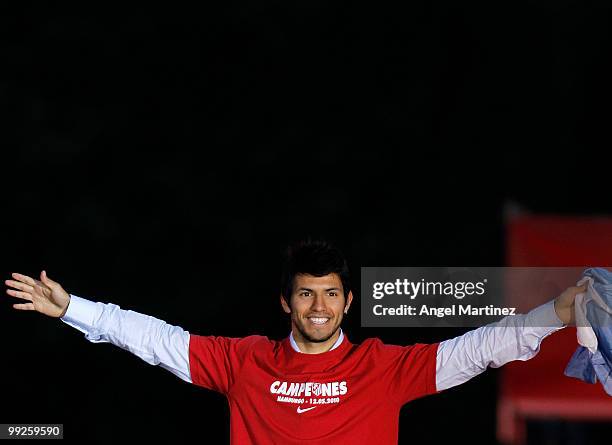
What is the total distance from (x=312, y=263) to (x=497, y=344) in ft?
3.01

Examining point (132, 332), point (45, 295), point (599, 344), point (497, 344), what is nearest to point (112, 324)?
point (132, 332)

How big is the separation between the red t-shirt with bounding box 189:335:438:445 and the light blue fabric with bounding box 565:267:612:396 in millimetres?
673

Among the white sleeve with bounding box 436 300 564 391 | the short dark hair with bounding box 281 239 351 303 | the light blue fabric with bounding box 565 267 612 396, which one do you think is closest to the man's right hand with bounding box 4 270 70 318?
the short dark hair with bounding box 281 239 351 303

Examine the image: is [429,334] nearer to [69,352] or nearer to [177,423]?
[177,423]

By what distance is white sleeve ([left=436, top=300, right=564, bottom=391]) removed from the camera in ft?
17.2

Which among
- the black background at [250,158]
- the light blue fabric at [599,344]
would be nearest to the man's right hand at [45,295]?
the light blue fabric at [599,344]

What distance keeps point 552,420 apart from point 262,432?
4791 millimetres

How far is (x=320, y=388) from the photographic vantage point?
5.48m

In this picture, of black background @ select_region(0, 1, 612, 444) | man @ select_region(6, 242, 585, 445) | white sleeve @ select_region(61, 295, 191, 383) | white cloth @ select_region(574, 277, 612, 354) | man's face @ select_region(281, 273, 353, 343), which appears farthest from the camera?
black background @ select_region(0, 1, 612, 444)

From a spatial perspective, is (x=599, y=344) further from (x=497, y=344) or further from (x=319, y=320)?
(x=319, y=320)

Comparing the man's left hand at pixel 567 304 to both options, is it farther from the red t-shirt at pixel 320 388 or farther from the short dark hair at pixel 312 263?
the short dark hair at pixel 312 263

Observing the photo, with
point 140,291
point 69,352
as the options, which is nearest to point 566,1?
point 140,291

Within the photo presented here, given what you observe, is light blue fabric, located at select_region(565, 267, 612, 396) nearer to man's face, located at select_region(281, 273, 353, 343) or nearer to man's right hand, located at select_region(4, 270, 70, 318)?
man's face, located at select_region(281, 273, 353, 343)

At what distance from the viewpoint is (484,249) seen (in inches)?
371
